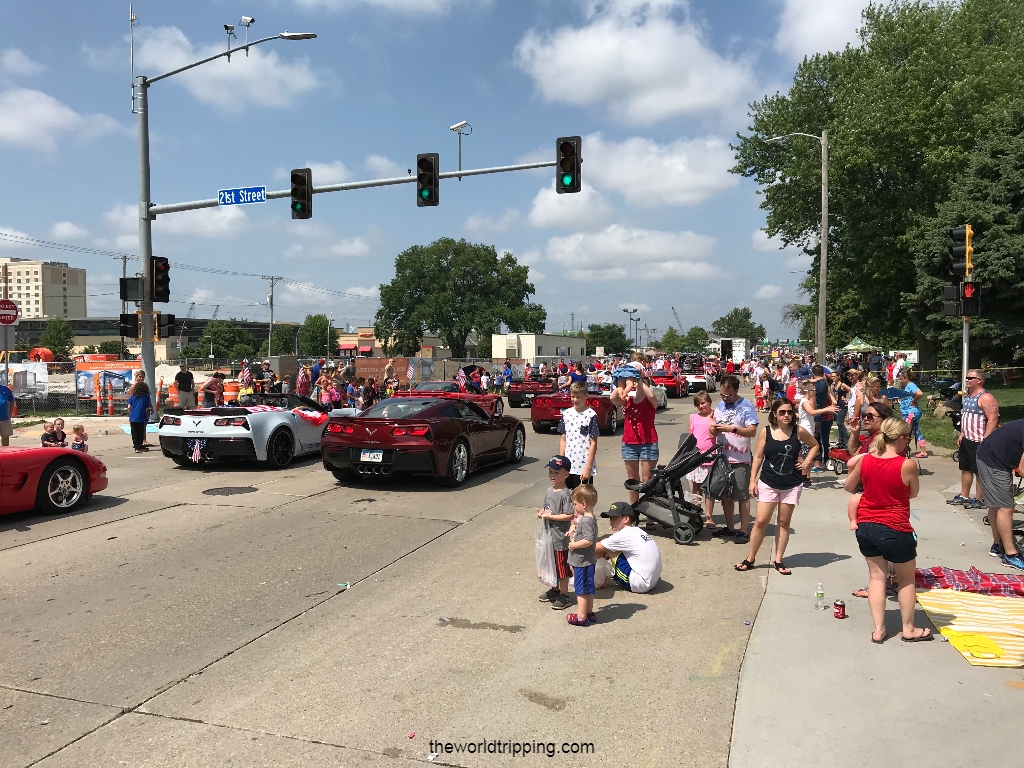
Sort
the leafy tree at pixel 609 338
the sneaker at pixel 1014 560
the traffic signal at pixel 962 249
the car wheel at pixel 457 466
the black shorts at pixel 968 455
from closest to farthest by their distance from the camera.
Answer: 1. the sneaker at pixel 1014 560
2. the black shorts at pixel 968 455
3. the car wheel at pixel 457 466
4. the traffic signal at pixel 962 249
5. the leafy tree at pixel 609 338

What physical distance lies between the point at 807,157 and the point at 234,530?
33.5m

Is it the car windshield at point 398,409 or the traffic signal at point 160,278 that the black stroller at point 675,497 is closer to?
the car windshield at point 398,409

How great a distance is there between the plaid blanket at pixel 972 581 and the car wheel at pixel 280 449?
31.9 ft

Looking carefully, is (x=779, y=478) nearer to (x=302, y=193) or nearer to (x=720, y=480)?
(x=720, y=480)

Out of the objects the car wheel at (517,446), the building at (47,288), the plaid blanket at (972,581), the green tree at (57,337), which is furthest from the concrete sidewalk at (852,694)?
the building at (47,288)

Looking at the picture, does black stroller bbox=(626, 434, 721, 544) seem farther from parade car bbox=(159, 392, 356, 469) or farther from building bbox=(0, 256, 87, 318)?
building bbox=(0, 256, 87, 318)

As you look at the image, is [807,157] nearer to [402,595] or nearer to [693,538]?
[693,538]

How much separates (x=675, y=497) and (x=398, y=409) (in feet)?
15.4

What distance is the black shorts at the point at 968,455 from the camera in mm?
9156

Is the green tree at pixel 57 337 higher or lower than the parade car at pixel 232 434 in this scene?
higher

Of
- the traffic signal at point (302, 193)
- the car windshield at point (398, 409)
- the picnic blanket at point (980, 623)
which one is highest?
the traffic signal at point (302, 193)

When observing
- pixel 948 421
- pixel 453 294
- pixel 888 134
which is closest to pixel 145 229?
pixel 948 421

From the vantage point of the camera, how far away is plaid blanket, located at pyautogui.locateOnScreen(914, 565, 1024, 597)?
614cm

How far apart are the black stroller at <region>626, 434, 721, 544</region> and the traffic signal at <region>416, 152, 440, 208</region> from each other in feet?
31.3
